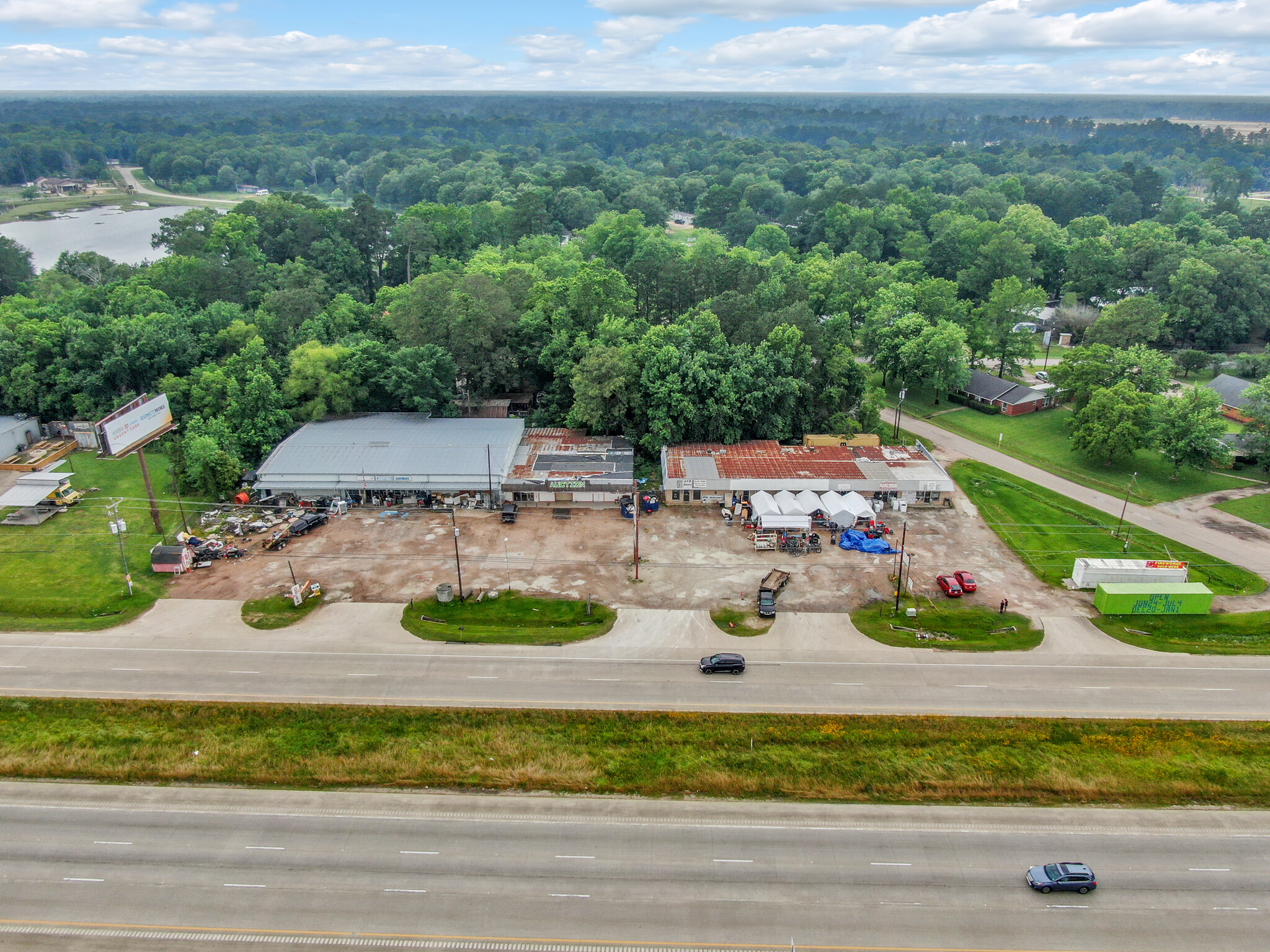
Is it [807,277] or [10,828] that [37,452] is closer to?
[10,828]

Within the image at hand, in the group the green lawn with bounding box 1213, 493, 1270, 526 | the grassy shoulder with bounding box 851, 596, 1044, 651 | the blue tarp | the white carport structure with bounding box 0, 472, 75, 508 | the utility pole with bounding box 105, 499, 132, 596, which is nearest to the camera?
the grassy shoulder with bounding box 851, 596, 1044, 651

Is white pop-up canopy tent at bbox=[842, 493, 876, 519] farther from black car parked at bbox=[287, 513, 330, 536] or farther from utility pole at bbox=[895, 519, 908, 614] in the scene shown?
black car parked at bbox=[287, 513, 330, 536]

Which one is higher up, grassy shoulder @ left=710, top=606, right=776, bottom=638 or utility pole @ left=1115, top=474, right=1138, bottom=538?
utility pole @ left=1115, top=474, right=1138, bottom=538

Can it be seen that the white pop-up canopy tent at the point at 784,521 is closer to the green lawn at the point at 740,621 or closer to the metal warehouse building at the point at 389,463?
the green lawn at the point at 740,621

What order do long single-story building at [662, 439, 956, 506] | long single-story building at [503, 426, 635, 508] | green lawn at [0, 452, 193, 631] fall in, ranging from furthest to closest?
long single-story building at [503, 426, 635, 508] < long single-story building at [662, 439, 956, 506] < green lawn at [0, 452, 193, 631]

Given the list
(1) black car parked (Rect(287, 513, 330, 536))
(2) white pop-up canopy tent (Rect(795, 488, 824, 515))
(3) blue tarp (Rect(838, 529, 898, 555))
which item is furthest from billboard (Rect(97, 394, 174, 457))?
(3) blue tarp (Rect(838, 529, 898, 555))

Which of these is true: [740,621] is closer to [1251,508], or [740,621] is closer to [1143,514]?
[1143,514]

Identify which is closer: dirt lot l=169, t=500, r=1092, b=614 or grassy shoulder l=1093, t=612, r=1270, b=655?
grassy shoulder l=1093, t=612, r=1270, b=655

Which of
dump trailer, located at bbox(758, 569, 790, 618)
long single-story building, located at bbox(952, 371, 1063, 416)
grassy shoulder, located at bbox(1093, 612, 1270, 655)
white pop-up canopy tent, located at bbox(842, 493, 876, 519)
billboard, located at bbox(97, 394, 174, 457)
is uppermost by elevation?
billboard, located at bbox(97, 394, 174, 457)

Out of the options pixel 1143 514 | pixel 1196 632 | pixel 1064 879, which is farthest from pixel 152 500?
pixel 1143 514
